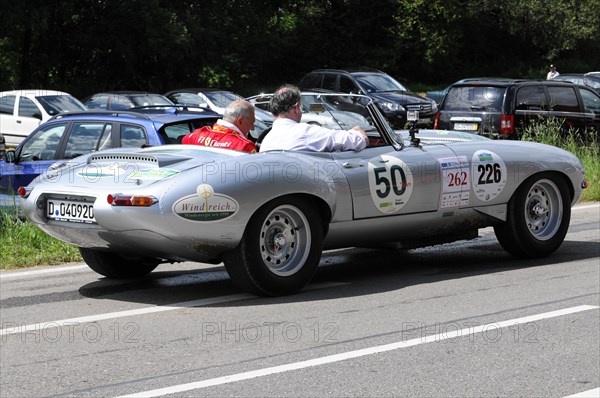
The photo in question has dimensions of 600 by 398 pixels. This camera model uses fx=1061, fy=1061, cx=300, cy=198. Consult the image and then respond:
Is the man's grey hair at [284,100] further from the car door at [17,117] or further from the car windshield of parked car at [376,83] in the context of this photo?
the car windshield of parked car at [376,83]

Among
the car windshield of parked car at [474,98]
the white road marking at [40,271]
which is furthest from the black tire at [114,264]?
the car windshield of parked car at [474,98]

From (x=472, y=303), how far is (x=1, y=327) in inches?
126

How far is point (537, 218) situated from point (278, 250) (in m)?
2.80

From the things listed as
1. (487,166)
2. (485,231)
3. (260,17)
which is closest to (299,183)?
(487,166)

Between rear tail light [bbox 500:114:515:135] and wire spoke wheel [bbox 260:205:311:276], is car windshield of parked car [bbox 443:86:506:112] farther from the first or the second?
wire spoke wheel [bbox 260:205:311:276]

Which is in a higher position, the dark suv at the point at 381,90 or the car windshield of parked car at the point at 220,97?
the dark suv at the point at 381,90

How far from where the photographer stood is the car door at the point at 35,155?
36.2 ft

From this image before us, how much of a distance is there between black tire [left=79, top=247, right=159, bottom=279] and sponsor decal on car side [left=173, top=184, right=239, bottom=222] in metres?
1.42

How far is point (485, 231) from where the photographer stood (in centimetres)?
1123

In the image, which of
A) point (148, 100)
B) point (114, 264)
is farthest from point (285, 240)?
point (148, 100)

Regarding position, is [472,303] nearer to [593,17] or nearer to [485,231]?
[485,231]

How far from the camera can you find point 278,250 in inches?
298

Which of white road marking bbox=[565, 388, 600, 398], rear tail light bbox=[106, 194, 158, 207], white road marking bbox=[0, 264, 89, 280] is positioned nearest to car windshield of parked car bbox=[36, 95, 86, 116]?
white road marking bbox=[0, 264, 89, 280]

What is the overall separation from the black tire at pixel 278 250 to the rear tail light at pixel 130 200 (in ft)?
2.34
